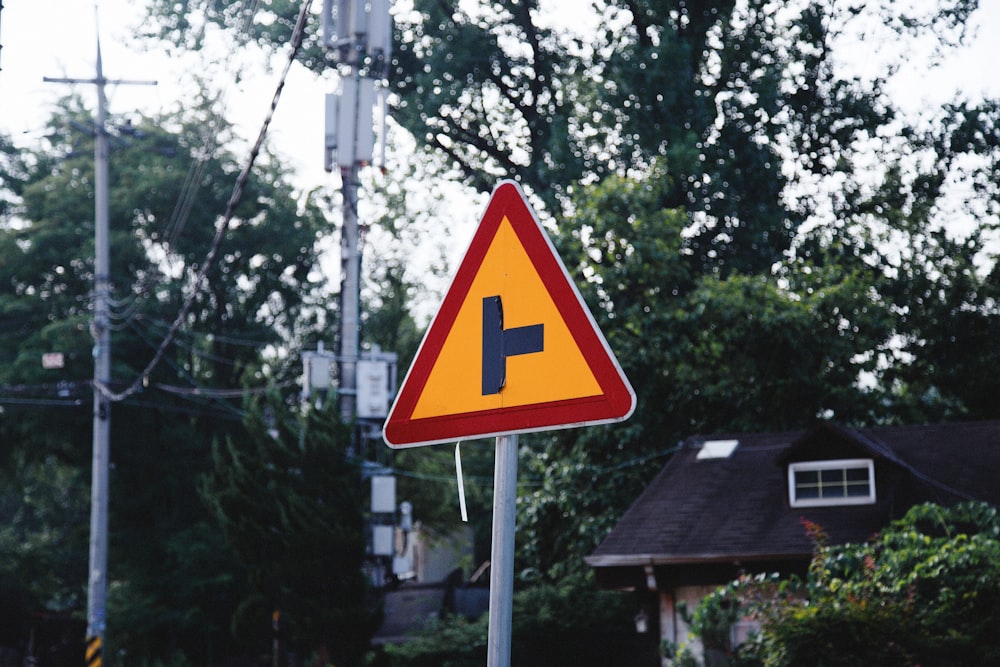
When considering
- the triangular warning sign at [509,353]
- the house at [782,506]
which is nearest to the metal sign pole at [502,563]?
the triangular warning sign at [509,353]

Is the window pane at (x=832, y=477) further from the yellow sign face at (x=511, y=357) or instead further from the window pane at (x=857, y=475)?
the yellow sign face at (x=511, y=357)

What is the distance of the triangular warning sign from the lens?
394cm

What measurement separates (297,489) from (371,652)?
10.1 feet

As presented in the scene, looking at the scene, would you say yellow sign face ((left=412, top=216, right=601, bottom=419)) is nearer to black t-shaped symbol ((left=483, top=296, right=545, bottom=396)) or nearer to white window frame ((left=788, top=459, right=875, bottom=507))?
black t-shaped symbol ((left=483, top=296, right=545, bottom=396))

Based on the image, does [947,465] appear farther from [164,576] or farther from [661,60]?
[164,576]

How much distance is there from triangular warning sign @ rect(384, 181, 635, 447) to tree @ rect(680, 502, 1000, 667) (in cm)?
819

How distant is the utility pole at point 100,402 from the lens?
1038 inches

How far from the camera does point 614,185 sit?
25.1m

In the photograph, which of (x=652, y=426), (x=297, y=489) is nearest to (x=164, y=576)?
(x=297, y=489)

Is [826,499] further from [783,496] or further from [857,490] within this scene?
[783,496]

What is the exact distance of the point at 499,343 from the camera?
13.4 ft

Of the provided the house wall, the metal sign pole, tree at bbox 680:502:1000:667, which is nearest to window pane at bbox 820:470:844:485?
the house wall

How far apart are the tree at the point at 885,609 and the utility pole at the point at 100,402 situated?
15998 mm

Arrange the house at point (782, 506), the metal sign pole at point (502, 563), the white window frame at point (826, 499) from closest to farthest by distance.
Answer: the metal sign pole at point (502, 563) → the house at point (782, 506) → the white window frame at point (826, 499)
